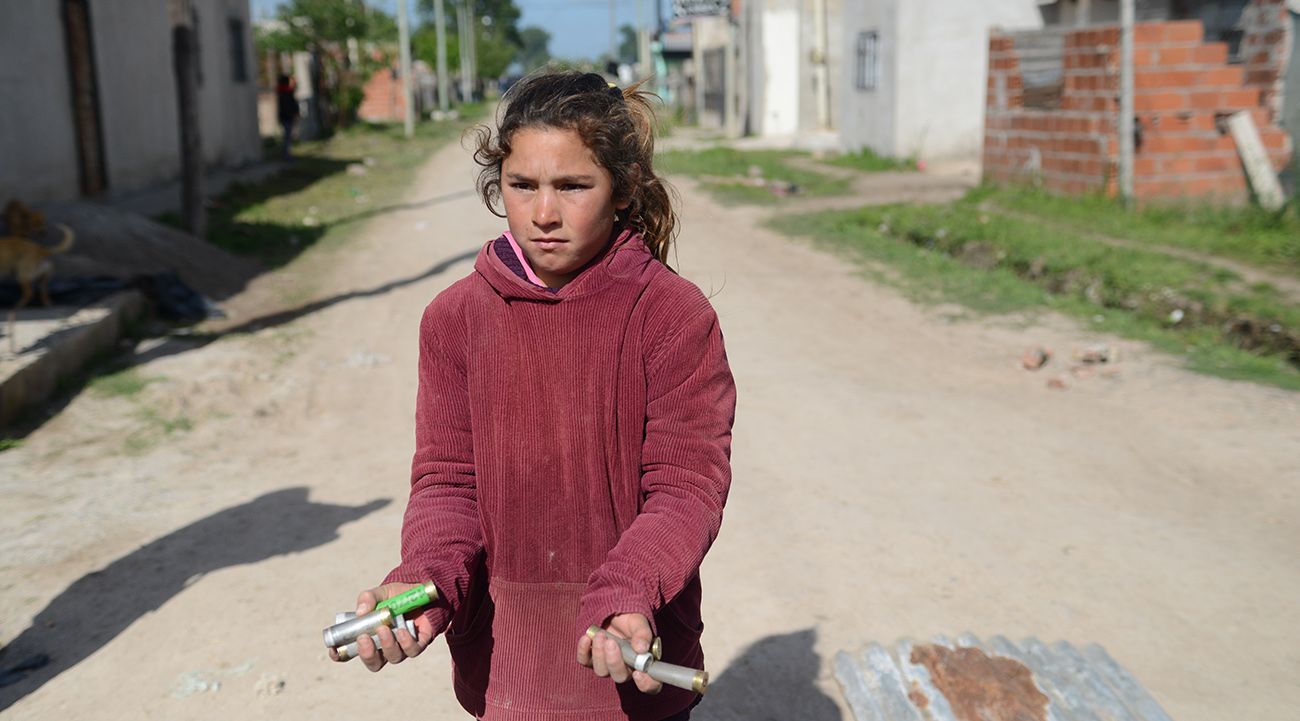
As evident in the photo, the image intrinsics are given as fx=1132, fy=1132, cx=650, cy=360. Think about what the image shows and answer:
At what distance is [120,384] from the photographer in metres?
6.30

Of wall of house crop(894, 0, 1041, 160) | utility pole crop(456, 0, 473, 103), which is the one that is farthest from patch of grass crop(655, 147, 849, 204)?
utility pole crop(456, 0, 473, 103)

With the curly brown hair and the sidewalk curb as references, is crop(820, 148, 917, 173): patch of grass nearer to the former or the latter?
the sidewalk curb

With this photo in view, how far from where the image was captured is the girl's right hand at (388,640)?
1.60 meters

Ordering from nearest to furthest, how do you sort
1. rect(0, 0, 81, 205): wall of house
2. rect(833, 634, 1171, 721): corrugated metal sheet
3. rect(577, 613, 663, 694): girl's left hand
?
rect(577, 613, 663, 694): girl's left hand
rect(833, 634, 1171, 721): corrugated metal sheet
rect(0, 0, 81, 205): wall of house

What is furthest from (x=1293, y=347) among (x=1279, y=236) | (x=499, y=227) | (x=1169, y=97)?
(x=499, y=227)

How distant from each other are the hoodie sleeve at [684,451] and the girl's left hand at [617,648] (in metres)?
0.09

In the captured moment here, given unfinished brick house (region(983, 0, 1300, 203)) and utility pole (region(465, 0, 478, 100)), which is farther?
utility pole (region(465, 0, 478, 100))

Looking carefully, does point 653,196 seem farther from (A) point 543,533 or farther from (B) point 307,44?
(B) point 307,44

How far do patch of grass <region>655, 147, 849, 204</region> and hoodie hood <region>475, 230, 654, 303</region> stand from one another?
37.9 ft

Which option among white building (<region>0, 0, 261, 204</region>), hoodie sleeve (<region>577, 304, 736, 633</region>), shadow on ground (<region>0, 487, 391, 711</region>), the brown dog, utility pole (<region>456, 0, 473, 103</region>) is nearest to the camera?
hoodie sleeve (<region>577, 304, 736, 633</region>)

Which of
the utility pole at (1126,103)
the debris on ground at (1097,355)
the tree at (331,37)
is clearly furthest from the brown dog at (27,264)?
the tree at (331,37)

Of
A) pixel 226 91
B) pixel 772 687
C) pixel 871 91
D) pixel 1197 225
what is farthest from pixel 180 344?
pixel 871 91

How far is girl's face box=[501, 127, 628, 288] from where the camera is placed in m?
1.75

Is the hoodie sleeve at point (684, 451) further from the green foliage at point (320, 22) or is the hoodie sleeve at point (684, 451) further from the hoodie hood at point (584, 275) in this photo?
the green foliage at point (320, 22)
